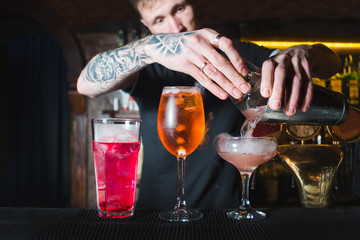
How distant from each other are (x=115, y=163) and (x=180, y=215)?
0.20 meters

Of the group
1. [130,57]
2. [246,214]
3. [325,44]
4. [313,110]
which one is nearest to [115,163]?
[246,214]

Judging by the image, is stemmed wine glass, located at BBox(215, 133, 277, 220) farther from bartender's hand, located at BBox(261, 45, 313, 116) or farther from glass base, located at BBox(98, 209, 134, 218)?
glass base, located at BBox(98, 209, 134, 218)

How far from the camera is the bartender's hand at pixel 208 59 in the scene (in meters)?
0.76

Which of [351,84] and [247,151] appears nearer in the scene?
[247,151]

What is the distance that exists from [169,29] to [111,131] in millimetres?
857

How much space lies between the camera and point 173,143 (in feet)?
2.72

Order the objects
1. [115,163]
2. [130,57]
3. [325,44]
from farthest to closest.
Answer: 1. [325,44]
2. [130,57]
3. [115,163]

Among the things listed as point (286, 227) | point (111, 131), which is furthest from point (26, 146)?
point (286, 227)

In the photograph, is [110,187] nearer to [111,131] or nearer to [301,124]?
[111,131]

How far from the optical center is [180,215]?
71 cm

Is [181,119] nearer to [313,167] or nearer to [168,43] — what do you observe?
[168,43]

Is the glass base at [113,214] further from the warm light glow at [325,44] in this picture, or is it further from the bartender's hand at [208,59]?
the warm light glow at [325,44]

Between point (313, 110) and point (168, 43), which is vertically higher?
point (168, 43)

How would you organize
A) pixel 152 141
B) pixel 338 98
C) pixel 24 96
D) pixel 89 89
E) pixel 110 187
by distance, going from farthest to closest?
1. pixel 24 96
2. pixel 152 141
3. pixel 89 89
4. pixel 338 98
5. pixel 110 187
